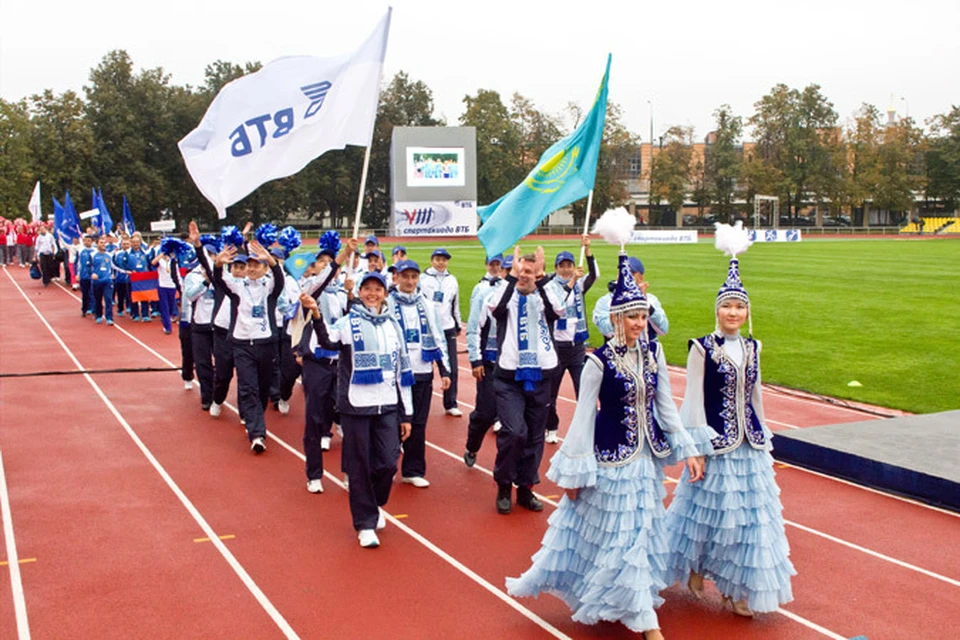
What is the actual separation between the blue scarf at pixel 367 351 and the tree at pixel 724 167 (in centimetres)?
8263

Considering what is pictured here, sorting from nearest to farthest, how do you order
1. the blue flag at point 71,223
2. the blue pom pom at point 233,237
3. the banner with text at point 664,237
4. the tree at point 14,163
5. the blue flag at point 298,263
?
the blue pom pom at point 233,237, the blue flag at point 298,263, the blue flag at point 71,223, the tree at point 14,163, the banner with text at point 664,237

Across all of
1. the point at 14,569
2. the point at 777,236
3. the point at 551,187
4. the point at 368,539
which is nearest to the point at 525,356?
the point at 368,539

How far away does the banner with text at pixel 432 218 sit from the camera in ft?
184

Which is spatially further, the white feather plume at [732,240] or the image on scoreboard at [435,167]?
the image on scoreboard at [435,167]

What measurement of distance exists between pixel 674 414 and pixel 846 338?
13198 millimetres

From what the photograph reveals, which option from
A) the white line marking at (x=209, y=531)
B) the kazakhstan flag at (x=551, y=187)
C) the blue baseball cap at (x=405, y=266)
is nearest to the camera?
the white line marking at (x=209, y=531)

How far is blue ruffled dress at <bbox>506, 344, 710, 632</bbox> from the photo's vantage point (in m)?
4.95

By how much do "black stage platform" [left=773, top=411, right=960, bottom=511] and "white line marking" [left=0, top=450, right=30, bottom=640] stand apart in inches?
265

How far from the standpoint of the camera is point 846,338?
1722 cm

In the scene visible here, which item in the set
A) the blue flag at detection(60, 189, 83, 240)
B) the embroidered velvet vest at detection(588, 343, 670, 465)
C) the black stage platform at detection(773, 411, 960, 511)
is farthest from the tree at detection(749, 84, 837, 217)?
the embroidered velvet vest at detection(588, 343, 670, 465)

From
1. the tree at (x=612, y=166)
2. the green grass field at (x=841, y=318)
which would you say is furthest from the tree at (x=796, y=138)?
the green grass field at (x=841, y=318)

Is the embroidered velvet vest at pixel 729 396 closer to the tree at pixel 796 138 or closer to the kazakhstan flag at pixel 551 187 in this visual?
the kazakhstan flag at pixel 551 187

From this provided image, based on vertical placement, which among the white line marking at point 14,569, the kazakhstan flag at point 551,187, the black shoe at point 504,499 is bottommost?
the white line marking at point 14,569

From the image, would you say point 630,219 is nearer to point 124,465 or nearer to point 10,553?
point 10,553
